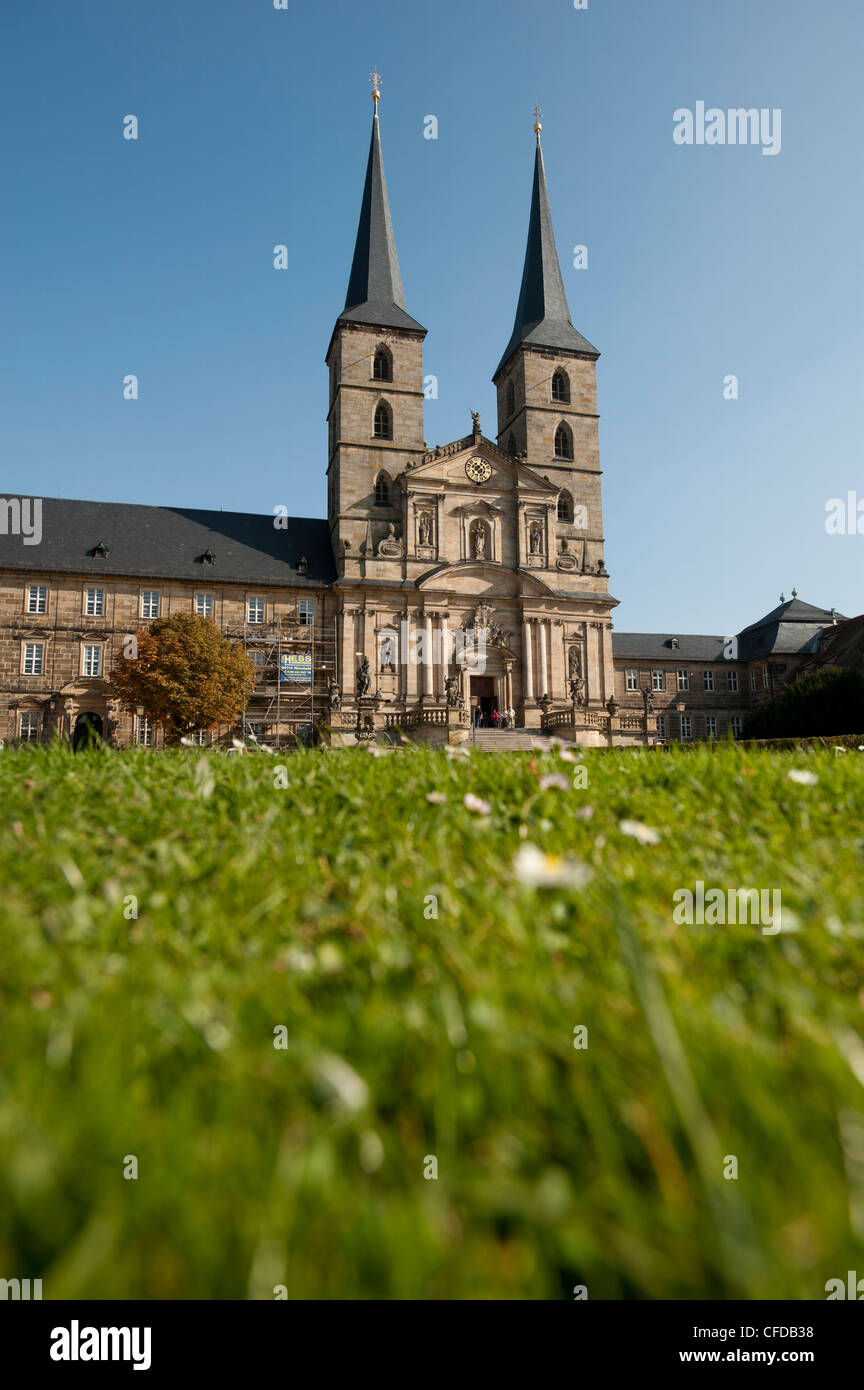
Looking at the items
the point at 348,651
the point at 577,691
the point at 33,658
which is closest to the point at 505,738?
the point at 577,691

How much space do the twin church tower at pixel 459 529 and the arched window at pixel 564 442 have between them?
0.23 feet

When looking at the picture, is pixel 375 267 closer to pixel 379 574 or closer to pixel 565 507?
pixel 565 507

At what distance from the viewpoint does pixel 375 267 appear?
179 ft

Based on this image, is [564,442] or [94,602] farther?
[564,442]

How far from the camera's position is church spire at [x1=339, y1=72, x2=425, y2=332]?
52000mm

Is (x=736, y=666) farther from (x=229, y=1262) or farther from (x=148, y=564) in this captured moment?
(x=229, y=1262)

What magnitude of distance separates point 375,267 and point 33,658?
33723 millimetres

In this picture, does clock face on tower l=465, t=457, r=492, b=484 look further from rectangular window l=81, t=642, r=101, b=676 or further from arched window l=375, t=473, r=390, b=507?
rectangular window l=81, t=642, r=101, b=676

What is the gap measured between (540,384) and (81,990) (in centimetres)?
5719

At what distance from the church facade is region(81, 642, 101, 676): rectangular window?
0.30 feet

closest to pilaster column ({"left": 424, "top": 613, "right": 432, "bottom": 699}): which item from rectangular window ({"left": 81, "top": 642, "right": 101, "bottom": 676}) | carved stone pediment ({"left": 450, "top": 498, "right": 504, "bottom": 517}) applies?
carved stone pediment ({"left": 450, "top": 498, "right": 504, "bottom": 517})

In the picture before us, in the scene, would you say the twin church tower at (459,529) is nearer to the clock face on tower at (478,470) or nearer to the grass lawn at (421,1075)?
the clock face on tower at (478,470)

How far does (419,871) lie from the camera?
3.55m

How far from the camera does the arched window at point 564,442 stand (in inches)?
2143
